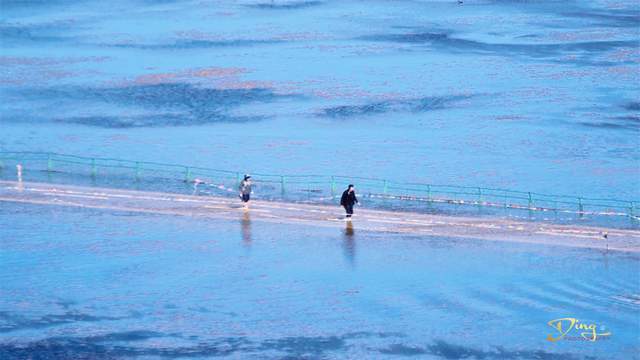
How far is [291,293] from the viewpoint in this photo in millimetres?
24062

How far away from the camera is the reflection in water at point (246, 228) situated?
91.4 ft

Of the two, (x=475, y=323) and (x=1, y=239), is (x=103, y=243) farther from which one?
(x=475, y=323)

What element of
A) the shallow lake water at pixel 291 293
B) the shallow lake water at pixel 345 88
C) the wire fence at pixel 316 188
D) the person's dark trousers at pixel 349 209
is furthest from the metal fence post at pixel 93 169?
the person's dark trousers at pixel 349 209

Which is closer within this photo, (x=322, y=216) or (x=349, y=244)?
(x=349, y=244)

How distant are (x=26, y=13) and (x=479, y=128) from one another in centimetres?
4951

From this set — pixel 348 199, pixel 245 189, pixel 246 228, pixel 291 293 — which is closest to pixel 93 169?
pixel 245 189

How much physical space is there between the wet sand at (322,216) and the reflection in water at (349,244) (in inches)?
12.5

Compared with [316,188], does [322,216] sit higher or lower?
lower

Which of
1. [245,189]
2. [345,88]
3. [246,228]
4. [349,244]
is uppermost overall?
[345,88]

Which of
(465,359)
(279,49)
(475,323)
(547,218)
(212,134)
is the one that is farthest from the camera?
(279,49)

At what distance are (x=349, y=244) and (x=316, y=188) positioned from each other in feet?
38.3

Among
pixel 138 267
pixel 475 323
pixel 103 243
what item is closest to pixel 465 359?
pixel 475 323

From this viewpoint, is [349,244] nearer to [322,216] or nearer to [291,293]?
[322,216]

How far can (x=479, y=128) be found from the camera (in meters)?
51.9
